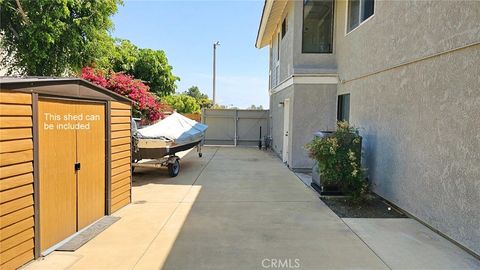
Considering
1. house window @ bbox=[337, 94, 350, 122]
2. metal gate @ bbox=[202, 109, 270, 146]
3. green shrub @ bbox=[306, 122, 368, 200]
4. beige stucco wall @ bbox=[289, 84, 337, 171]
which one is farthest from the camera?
metal gate @ bbox=[202, 109, 270, 146]

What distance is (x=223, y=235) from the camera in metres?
4.80

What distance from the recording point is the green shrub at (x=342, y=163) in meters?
6.63

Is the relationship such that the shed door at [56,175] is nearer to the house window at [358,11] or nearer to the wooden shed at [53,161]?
the wooden shed at [53,161]

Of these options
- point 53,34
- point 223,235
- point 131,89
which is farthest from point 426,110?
point 131,89

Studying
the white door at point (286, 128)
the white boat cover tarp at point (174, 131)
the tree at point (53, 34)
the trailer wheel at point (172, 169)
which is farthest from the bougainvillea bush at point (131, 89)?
the white door at point (286, 128)

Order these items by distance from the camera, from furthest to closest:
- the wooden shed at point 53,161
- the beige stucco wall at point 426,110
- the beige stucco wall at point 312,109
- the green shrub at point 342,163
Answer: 1. the beige stucco wall at point 312,109
2. the green shrub at point 342,163
3. the beige stucco wall at point 426,110
4. the wooden shed at point 53,161

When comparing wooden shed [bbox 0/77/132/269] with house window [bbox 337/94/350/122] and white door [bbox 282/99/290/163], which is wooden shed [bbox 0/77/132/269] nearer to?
house window [bbox 337/94/350/122]

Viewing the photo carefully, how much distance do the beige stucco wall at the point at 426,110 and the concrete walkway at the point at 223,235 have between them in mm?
1368

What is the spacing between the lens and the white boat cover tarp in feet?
31.4

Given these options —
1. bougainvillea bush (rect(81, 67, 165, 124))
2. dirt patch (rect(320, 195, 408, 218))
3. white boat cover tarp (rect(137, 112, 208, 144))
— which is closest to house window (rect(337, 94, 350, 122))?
dirt patch (rect(320, 195, 408, 218))

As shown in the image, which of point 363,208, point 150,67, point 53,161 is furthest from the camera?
point 150,67

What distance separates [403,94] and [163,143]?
605 cm

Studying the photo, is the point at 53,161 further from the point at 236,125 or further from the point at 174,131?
the point at 236,125

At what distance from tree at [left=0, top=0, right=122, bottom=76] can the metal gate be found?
420 inches
